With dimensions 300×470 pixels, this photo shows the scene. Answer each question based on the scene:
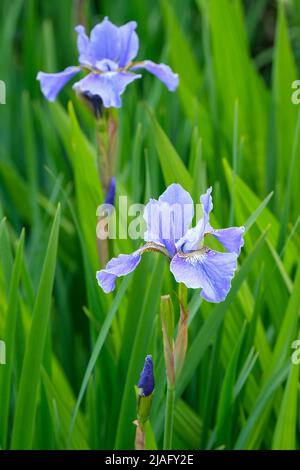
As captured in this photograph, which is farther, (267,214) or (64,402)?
(267,214)

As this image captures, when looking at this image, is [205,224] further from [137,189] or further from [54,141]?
[54,141]

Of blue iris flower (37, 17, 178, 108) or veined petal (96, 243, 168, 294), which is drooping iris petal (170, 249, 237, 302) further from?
blue iris flower (37, 17, 178, 108)

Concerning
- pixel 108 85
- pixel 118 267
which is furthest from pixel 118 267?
pixel 108 85

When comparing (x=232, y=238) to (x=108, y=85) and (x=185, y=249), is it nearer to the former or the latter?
(x=185, y=249)

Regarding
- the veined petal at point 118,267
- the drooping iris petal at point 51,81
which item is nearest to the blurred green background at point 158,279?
the drooping iris petal at point 51,81

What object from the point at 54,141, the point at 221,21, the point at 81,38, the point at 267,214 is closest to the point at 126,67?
the point at 81,38

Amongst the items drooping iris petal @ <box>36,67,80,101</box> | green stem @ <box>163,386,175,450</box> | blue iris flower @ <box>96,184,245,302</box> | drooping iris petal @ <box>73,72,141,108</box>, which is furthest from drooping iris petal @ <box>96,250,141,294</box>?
drooping iris petal @ <box>36,67,80,101</box>

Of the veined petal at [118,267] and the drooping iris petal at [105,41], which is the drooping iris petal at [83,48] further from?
the veined petal at [118,267]
